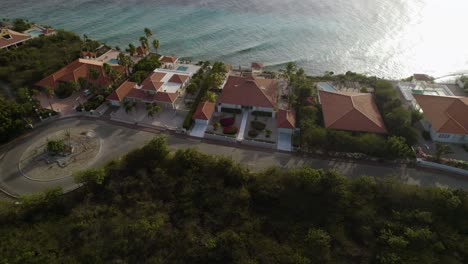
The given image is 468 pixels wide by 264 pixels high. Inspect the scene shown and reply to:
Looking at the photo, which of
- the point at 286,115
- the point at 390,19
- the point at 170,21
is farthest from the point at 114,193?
the point at 390,19

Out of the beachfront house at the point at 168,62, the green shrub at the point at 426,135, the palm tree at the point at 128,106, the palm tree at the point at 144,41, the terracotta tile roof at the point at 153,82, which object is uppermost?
the palm tree at the point at 144,41

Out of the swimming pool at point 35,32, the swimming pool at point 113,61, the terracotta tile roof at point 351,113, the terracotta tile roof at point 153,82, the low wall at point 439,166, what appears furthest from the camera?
the swimming pool at point 35,32

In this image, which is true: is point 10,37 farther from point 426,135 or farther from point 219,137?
point 426,135

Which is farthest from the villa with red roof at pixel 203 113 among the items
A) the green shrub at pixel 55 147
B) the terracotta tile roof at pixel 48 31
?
the terracotta tile roof at pixel 48 31

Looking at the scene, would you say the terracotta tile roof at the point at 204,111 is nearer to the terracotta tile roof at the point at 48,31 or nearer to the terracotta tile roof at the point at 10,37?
the terracotta tile roof at the point at 10,37

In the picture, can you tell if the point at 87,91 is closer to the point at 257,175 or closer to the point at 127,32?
the point at 127,32

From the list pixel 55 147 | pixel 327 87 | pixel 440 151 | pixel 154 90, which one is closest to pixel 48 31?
pixel 154 90

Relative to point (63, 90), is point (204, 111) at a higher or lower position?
lower
